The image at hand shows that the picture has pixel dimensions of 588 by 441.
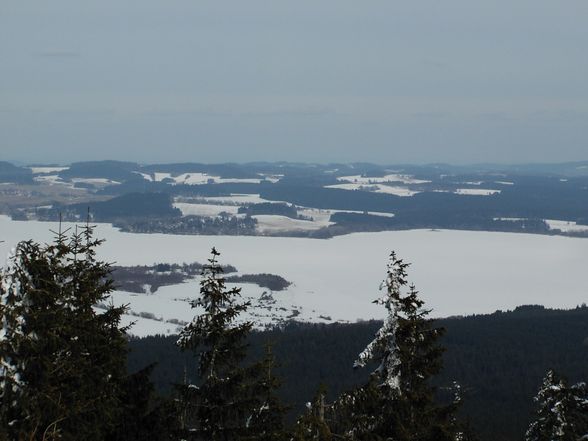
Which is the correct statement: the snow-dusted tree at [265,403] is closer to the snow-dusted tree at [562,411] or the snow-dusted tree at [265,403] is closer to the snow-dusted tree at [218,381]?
the snow-dusted tree at [218,381]

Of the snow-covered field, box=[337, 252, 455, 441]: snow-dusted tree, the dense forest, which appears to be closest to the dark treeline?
the snow-covered field

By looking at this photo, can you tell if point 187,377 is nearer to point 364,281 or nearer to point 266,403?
point 266,403

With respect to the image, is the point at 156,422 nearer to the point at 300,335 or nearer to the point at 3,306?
the point at 3,306

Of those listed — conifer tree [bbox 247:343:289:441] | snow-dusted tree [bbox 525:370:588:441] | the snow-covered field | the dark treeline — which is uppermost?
conifer tree [bbox 247:343:289:441]

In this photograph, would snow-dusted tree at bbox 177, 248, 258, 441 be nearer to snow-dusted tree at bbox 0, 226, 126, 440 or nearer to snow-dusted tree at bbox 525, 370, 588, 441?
snow-dusted tree at bbox 0, 226, 126, 440

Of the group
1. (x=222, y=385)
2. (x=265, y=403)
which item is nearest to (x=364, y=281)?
(x=265, y=403)

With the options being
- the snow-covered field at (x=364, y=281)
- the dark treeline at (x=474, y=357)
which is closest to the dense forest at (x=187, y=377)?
the dark treeline at (x=474, y=357)
